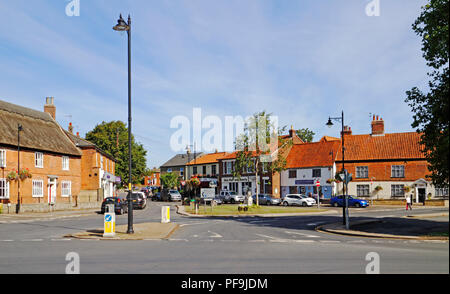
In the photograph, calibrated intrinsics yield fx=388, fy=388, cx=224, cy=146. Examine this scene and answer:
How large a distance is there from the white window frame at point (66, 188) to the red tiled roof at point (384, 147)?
1477 inches

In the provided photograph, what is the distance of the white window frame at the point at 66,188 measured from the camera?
44781mm

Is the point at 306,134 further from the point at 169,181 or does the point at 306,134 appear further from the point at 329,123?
the point at 329,123

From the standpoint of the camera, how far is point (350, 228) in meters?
21.8

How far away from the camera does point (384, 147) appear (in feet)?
182

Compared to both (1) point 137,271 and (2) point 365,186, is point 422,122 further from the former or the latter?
(2) point 365,186

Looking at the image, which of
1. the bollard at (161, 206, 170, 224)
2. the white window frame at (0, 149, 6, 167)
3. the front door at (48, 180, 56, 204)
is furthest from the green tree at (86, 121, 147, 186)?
the bollard at (161, 206, 170, 224)

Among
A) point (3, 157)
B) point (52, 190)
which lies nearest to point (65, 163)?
point (52, 190)

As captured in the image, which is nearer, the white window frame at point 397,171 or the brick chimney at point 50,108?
the brick chimney at point 50,108

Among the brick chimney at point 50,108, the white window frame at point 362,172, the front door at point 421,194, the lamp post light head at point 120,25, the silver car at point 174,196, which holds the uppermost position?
the brick chimney at point 50,108

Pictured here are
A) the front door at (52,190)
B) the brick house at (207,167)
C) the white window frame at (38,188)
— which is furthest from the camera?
the brick house at (207,167)

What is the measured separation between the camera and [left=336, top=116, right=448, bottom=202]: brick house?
5081 cm

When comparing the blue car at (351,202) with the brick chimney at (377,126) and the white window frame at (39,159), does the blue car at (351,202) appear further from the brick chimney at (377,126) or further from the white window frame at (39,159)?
the white window frame at (39,159)

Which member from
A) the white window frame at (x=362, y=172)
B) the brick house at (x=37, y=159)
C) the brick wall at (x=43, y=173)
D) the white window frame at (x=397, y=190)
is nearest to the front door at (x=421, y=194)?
the white window frame at (x=397, y=190)
